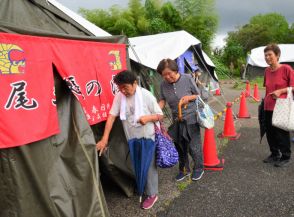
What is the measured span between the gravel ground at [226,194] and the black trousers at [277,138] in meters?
0.29

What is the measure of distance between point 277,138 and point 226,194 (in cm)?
127

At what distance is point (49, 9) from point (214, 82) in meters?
7.46

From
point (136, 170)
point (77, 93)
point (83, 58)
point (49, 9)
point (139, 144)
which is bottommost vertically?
point (136, 170)

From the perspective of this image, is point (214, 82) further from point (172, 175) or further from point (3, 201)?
point (3, 201)

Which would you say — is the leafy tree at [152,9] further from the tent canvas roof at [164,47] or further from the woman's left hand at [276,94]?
the woman's left hand at [276,94]

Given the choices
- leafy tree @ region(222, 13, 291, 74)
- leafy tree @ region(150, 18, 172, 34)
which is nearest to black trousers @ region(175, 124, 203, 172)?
leafy tree @ region(150, 18, 172, 34)

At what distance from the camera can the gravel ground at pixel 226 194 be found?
3316 mm

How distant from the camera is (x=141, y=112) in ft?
10.3

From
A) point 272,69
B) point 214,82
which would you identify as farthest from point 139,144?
point 214,82

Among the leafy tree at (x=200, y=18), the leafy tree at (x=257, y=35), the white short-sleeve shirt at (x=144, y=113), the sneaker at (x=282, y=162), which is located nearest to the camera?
the white short-sleeve shirt at (x=144, y=113)

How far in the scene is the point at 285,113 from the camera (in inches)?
155

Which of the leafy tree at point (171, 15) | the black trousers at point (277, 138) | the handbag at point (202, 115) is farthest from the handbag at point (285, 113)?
the leafy tree at point (171, 15)

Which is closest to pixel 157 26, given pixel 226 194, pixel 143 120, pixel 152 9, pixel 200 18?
pixel 152 9

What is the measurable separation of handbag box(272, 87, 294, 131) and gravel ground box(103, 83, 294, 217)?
0.73m
